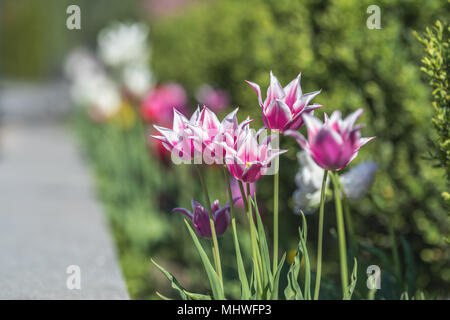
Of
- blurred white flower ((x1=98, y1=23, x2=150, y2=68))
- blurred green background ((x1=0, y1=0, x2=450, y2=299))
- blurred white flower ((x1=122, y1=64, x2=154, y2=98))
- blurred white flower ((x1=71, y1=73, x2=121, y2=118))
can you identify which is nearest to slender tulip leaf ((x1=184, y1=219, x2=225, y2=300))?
blurred green background ((x1=0, y1=0, x2=450, y2=299))

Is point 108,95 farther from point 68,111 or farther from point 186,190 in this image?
point 68,111

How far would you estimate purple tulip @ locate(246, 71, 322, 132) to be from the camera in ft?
3.96

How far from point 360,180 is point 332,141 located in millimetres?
503

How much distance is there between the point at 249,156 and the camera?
1207mm

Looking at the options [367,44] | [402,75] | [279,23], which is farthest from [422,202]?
[279,23]

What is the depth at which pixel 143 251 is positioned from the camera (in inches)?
125

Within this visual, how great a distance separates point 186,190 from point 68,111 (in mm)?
7722

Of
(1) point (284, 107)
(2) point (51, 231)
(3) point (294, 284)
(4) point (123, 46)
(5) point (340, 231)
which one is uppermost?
(4) point (123, 46)

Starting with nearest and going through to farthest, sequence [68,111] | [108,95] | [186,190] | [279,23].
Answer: [279,23] → [186,190] → [108,95] → [68,111]

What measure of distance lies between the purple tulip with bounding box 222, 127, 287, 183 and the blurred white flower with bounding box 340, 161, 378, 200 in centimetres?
45

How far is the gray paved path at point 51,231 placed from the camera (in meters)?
1.76

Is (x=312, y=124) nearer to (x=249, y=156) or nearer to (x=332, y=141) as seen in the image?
(x=332, y=141)

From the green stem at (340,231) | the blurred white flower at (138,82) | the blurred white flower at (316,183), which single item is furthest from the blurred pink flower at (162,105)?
the green stem at (340,231)

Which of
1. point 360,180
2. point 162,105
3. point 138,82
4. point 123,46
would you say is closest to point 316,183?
point 360,180
